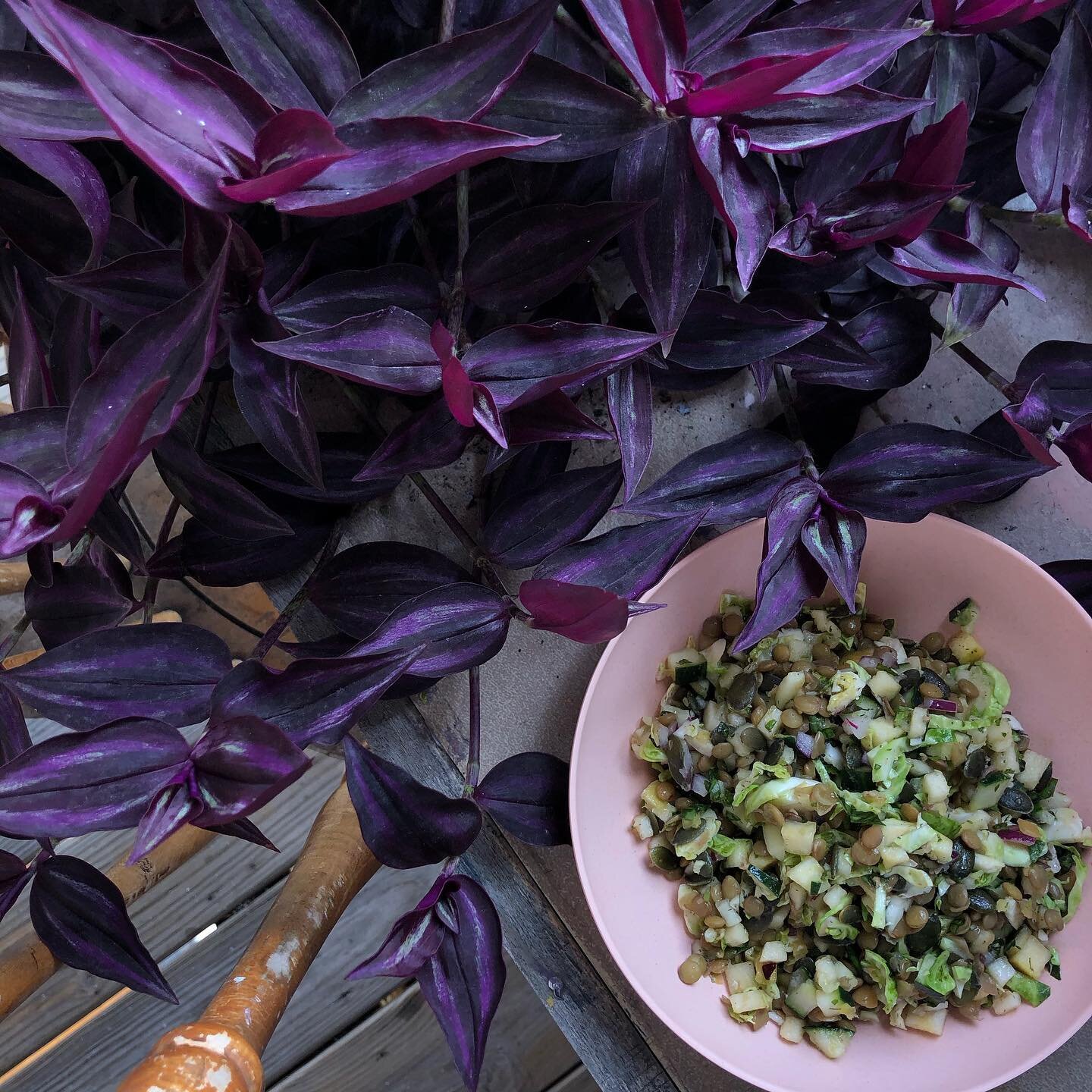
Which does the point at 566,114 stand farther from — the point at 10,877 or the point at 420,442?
the point at 10,877

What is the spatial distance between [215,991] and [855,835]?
106 centimetres

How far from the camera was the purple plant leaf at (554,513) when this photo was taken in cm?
79

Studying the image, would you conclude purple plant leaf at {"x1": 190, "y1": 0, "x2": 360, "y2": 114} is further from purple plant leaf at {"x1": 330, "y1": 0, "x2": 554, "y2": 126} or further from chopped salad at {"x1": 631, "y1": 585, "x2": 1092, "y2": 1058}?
chopped salad at {"x1": 631, "y1": 585, "x2": 1092, "y2": 1058}

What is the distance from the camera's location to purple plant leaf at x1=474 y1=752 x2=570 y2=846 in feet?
2.76

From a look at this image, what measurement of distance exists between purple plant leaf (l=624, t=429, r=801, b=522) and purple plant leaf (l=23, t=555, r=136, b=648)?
1.32 ft

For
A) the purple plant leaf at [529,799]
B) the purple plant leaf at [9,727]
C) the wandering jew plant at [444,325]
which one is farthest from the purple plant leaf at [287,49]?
the purple plant leaf at [529,799]

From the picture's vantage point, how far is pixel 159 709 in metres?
0.68

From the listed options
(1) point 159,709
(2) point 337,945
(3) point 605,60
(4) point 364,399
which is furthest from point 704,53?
(2) point 337,945

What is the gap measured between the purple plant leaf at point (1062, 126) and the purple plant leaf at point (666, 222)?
0.30 m

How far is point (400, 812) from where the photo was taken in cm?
76

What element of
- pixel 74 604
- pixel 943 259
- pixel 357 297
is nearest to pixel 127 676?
pixel 74 604

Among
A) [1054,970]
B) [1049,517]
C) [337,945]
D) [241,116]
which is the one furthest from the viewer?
[337,945]

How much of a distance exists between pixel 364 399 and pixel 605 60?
13.7 inches

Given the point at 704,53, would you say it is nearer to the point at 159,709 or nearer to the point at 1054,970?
the point at 159,709
